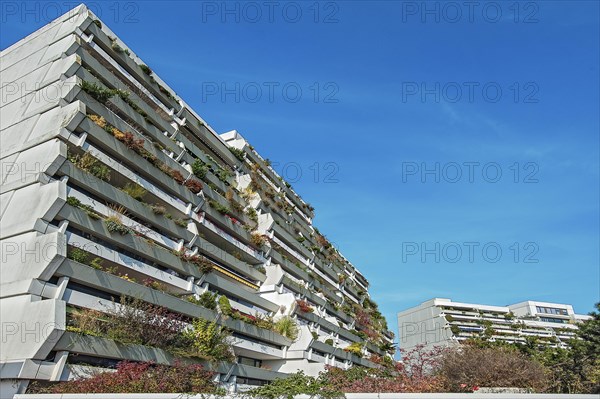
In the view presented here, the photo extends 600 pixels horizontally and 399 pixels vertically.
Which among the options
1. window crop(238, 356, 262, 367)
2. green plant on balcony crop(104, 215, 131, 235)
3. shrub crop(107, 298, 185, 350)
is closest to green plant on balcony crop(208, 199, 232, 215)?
green plant on balcony crop(104, 215, 131, 235)

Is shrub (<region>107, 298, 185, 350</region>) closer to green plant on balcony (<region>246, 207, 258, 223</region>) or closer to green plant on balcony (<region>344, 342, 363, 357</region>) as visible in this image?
green plant on balcony (<region>246, 207, 258, 223</region>)

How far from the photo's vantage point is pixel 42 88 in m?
25.0

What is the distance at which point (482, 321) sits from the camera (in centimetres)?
9675

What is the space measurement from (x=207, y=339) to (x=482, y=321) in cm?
8789

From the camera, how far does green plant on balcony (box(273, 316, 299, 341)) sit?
34.2 m

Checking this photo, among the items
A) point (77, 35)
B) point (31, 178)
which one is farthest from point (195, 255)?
point (77, 35)

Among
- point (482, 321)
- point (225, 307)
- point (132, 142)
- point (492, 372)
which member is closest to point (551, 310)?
point (482, 321)

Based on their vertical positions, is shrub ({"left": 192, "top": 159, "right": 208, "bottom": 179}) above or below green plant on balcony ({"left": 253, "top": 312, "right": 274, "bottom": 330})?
above

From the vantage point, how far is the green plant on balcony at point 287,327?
112 feet

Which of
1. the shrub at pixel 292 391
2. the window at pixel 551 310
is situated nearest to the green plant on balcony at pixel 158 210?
the shrub at pixel 292 391

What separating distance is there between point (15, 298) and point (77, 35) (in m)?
16.6

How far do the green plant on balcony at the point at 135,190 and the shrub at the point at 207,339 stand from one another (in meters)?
8.03

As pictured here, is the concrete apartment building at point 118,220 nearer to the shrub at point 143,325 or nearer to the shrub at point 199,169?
the shrub at point 199,169

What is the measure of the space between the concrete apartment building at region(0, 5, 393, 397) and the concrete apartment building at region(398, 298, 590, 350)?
62217 mm
